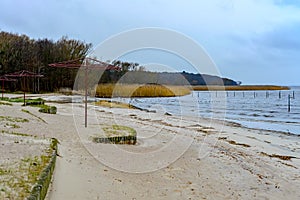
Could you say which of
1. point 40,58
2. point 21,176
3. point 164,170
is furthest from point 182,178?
point 40,58

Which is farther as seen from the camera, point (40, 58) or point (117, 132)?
point (40, 58)

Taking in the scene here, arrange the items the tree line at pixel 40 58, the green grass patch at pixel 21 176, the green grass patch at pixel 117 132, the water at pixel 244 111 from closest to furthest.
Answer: the green grass patch at pixel 21 176
the green grass patch at pixel 117 132
the water at pixel 244 111
the tree line at pixel 40 58

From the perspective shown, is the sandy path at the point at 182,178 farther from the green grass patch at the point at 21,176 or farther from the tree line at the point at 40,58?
the tree line at the point at 40,58

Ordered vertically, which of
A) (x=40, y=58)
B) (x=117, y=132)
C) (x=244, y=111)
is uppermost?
(x=40, y=58)

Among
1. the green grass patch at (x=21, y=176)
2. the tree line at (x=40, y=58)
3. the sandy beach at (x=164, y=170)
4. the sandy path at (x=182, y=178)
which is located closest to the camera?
the green grass patch at (x=21, y=176)

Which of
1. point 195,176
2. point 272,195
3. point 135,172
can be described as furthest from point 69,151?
point 272,195

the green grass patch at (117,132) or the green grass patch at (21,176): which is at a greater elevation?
the green grass patch at (21,176)

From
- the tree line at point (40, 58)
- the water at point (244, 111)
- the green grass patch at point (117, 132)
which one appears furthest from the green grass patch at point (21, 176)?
the tree line at point (40, 58)

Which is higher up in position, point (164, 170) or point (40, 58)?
point (40, 58)

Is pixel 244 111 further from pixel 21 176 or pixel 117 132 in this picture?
pixel 21 176

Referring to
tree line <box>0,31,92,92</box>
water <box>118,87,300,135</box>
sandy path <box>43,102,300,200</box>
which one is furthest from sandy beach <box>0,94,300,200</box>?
tree line <box>0,31,92,92</box>

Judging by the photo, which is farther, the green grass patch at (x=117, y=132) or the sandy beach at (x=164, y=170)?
the green grass patch at (x=117, y=132)

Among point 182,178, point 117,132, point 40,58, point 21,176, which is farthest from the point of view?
point 40,58

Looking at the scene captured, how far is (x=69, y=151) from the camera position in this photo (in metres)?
6.92
